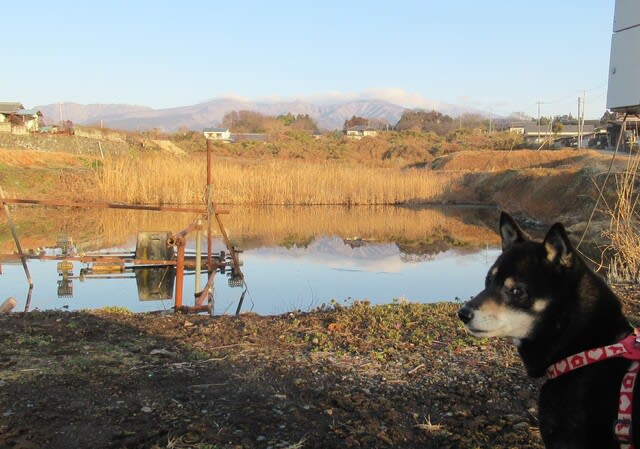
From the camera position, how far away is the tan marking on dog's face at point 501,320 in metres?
2.77

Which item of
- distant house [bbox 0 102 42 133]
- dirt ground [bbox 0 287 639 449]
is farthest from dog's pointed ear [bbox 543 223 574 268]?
distant house [bbox 0 102 42 133]

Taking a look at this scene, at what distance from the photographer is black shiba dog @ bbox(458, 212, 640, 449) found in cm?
247

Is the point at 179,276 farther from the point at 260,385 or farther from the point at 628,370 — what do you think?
the point at 628,370

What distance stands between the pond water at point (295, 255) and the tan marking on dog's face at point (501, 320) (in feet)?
20.2

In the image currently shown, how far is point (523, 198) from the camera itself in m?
30.2

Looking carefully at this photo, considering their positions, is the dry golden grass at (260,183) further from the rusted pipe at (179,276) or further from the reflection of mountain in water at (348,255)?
the rusted pipe at (179,276)

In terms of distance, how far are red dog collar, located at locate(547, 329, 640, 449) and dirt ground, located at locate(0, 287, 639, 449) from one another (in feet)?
3.88

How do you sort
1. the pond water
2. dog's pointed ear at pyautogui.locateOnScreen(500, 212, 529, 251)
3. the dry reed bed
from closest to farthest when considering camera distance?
dog's pointed ear at pyautogui.locateOnScreen(500, 212, 529, 251) < the pond water < the dry reed bed

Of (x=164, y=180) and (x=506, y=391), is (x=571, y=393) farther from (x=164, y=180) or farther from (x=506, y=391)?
(x=164, y=180)

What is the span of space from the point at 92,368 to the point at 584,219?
20.2m

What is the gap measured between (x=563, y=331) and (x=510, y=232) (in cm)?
65

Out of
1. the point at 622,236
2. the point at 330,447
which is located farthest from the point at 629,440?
the point at 622,236

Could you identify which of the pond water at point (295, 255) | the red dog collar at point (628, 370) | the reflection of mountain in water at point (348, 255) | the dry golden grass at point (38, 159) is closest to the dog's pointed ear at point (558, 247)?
the red dog collar at point (628, 370)

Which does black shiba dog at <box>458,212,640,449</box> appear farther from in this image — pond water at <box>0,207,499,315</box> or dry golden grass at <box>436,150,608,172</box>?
dry golden grass at <box>436,150,608,172</box>
